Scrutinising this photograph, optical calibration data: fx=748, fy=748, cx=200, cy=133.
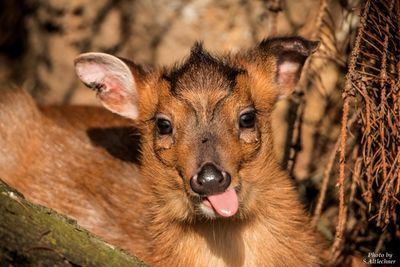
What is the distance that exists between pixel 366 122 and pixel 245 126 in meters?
0.79

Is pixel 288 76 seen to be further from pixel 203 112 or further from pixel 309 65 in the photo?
pixel 203 112

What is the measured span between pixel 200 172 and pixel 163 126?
672mm

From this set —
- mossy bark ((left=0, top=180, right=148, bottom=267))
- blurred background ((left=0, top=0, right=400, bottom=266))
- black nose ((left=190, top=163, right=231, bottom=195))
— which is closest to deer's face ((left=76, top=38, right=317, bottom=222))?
black nose ((left=190, top=163, right=231, bottom=195))

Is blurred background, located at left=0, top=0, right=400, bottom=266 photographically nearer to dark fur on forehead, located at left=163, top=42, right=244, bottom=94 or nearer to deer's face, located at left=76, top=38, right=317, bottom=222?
deer's face, located at left=76, top=38, right=317, bottom=222

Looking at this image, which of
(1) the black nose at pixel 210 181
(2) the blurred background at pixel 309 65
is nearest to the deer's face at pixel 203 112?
(1) the black nose at pixel 210 181

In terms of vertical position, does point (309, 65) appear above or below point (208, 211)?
above

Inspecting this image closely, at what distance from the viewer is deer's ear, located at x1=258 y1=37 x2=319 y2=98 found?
5.30 meters

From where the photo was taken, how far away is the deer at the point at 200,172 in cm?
473

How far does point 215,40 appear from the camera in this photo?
7211mm

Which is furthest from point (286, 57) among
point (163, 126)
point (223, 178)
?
point (223, 178)

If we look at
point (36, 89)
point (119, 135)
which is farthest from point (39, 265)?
point (36, 89)

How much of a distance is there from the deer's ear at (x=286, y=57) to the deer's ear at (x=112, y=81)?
1.02 m

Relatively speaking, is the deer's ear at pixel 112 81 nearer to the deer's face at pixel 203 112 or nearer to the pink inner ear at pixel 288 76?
the deer's face at pixel 203 112

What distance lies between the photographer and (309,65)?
20.8 feet
